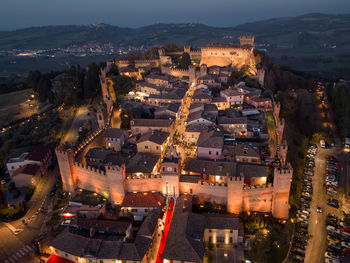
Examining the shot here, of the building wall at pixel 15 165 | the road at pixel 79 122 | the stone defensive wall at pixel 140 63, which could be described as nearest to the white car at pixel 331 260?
the building wall at pixel 15 165

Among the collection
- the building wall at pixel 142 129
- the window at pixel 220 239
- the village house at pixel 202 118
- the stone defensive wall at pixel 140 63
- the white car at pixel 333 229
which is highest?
the stone defensive wall at pixel 140 63

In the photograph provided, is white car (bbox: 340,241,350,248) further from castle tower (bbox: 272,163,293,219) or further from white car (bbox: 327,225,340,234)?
castle tower (bbox: 272,163,293,219)

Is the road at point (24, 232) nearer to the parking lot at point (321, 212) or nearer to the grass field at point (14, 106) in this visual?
the parking lot at point (321, 212)

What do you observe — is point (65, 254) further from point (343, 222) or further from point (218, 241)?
point (343, 222)

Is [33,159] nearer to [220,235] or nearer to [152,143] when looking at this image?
[152,143]

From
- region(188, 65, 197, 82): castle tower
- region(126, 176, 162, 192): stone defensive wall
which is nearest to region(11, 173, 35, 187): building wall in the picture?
region(126, 176, 162, 192): stone defensive wall
